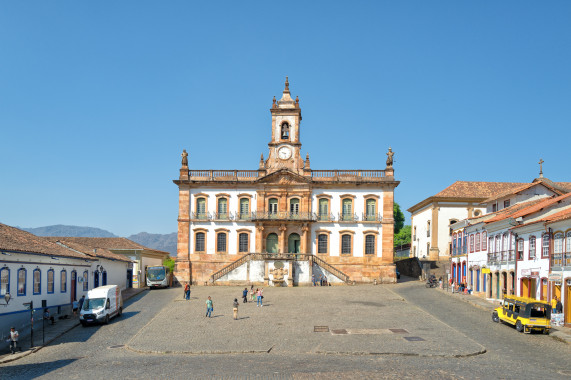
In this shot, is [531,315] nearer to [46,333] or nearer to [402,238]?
[46,333]

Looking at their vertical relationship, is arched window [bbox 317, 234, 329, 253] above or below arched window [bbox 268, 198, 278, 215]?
below

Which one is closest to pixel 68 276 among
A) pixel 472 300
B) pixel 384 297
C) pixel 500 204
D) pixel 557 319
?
pixel 384 297

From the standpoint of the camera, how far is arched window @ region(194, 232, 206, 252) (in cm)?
5597

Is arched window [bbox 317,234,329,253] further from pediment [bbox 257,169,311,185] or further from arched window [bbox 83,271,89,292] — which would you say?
arched window [bbox 83,271,89,292]

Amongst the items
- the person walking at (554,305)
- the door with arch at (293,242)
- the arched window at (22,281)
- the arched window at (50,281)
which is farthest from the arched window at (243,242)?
the person walking at (554,305)

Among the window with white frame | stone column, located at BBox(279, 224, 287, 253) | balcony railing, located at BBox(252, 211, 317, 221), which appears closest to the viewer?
the window with white frame

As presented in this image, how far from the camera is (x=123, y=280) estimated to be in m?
54.4

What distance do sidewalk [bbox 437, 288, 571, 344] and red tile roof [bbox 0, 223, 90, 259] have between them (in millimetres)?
26770

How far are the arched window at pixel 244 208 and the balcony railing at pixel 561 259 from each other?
30.8 m

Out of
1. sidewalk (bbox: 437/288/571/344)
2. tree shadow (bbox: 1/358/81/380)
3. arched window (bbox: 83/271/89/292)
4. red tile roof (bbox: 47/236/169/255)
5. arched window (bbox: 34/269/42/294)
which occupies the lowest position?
tree shadow (bbox: 1/358/81/380)

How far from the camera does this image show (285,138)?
188 ft

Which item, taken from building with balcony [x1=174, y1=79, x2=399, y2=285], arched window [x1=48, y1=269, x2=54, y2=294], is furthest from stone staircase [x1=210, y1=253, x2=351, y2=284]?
arched window [x1=48, y1=269, x2=54, y2=294]

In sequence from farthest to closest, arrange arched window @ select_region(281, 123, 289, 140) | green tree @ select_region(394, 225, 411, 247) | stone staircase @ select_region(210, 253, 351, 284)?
green tree @ select_region(394, 225, 411, 247) < arched window @ select_region(281, 123, 289, 140) < stone staircase @ select_region(210, 253, 351, 284)

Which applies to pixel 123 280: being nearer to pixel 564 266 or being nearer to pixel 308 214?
pixel 308 214
